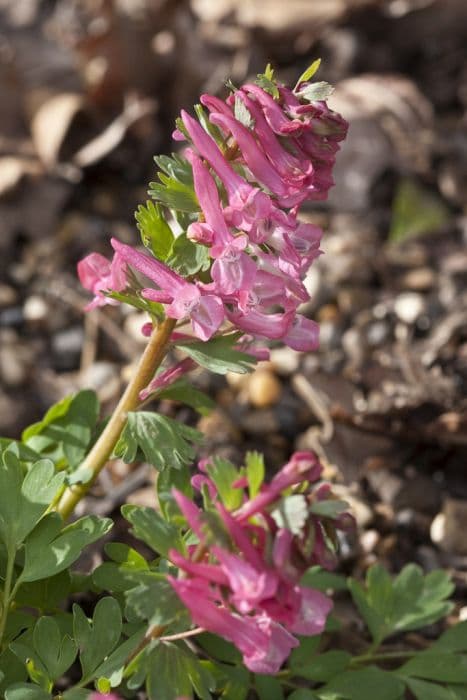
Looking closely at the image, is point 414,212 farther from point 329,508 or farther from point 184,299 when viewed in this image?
point 329,508

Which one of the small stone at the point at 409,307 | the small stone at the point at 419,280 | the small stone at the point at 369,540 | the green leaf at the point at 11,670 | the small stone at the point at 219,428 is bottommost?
the small stone at the point at 419,280

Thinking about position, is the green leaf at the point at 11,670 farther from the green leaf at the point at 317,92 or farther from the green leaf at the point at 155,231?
the green leaf at the point at 317,92

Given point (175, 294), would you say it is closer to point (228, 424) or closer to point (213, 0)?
point (228, 424)

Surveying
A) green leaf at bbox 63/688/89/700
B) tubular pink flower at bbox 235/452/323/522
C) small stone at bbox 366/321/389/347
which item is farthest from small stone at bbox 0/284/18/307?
tubular pink flower at bbox 235/452/323/522

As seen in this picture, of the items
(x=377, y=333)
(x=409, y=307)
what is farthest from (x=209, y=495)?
(x=409, y=307)

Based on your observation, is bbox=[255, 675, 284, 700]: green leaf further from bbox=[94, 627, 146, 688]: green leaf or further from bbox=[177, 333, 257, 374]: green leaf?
bbox=[177, 333, 257, 374]: green leaf

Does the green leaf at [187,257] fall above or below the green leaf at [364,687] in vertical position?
above

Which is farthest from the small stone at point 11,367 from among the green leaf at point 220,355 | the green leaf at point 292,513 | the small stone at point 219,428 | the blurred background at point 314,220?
the green leaf at point 292,513

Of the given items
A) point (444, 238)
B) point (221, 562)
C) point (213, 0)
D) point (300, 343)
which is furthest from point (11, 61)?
point (221, 562)
